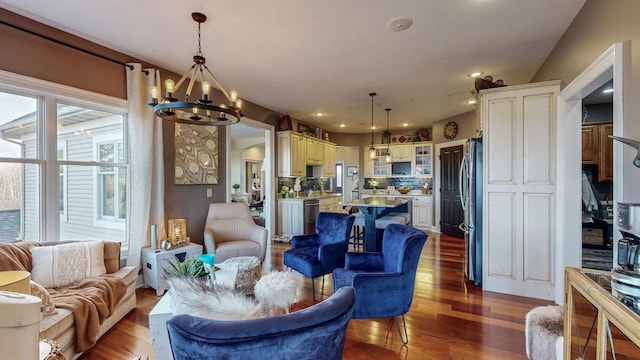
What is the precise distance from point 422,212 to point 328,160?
2794mm

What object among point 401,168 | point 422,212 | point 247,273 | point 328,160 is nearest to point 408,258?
point 247,273

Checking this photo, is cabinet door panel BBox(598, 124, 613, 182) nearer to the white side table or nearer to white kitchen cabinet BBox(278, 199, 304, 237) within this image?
white kitchen cabinet BBox(278, 199, 304, 237)

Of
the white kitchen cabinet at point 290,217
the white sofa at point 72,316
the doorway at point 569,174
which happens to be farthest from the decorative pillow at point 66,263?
the doorway at point 569,174

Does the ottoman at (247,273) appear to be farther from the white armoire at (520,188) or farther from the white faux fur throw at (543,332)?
the white armoire at (520,188)

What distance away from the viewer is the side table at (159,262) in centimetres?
311

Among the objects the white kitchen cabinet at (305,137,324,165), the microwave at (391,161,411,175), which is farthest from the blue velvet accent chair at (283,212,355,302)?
the microwave at (391,161,411,175)

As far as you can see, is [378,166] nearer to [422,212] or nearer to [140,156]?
[422,212]

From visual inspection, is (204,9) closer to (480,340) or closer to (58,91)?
(58,91)

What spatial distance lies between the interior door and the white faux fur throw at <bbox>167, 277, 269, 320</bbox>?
19.6ft

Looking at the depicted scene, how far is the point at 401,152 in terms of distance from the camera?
7816 mm

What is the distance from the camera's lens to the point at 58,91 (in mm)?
2695

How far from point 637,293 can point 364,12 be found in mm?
2458

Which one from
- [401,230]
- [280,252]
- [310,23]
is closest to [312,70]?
[310,23]

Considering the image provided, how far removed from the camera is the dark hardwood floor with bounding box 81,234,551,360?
2.11m
